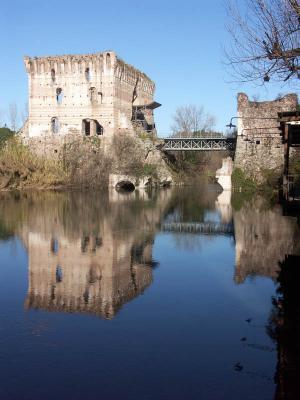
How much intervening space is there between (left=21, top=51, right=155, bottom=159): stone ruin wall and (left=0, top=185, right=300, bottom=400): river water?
98.6ft

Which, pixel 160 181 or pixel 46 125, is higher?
pixel 46 125

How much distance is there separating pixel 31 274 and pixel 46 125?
124 feet

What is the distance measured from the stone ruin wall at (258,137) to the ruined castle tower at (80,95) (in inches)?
437

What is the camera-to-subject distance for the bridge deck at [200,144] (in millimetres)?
42844

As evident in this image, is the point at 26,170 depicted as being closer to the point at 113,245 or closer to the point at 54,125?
the point at 54,125

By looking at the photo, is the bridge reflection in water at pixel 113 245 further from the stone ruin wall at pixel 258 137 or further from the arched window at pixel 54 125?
the arched window at pixel 54 125

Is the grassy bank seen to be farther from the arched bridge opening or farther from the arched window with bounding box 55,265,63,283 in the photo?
the arched window with bounding box 55,265,63,283

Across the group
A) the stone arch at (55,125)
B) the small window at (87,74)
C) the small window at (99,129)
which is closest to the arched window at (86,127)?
the small window at (99,129)

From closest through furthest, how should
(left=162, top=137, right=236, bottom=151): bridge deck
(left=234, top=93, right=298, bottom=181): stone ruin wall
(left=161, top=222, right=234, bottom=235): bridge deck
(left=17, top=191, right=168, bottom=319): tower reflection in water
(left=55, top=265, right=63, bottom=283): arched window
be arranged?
(left=17, top=191, right=168, bottom=319): tower reflection in water
(left=55, top=265, right=63, bottom=283): arched window
(left=161, top=222, right=234, bottom=235): bridge deck
(left=234, top=93, right=298, bottom=181): stone ruin wall
(left=162, top=137, right=236, bottom=151): bridge deck

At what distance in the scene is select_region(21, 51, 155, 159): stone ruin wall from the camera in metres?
44.2

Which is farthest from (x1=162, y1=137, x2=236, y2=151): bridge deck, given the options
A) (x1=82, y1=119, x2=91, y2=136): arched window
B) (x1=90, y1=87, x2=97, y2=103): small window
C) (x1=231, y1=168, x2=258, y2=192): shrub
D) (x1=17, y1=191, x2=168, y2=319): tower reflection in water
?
(x1=17, y1=191, x2=168, y2=319): tower reflection in water

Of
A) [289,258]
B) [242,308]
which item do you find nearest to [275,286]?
[242,308]

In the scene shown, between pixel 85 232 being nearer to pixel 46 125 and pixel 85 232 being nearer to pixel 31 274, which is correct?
pixel 31 274

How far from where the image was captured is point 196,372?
5590mm
